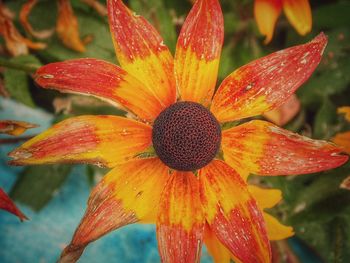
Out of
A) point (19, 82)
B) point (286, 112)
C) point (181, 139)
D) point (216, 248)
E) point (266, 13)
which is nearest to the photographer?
point (181, 139)

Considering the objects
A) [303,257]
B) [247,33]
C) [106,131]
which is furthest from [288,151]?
[247,33]

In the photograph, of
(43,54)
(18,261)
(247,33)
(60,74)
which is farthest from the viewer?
(247,33)

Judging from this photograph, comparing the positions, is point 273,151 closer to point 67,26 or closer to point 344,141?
point 344,141

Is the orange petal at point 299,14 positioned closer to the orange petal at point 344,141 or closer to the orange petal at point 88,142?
the orange petal at point 344,141

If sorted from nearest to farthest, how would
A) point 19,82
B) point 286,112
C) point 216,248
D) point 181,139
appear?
1. point 181,139
2. point 216,248
3. point 19,82
4. point 286,112

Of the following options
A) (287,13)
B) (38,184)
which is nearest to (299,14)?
(287,13)

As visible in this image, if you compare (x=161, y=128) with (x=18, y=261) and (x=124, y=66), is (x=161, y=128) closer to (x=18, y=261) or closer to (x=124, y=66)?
(x=124, y=66)

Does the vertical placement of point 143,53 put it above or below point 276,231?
above
